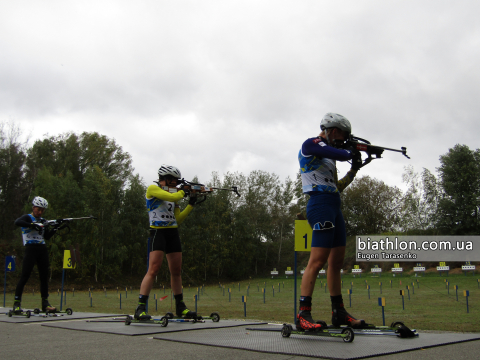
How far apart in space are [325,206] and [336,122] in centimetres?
88

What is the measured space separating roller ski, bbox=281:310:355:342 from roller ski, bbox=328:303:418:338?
0.18 metres

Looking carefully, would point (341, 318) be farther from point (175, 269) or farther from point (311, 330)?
point (175, 269)

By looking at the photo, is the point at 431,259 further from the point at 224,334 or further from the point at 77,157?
the point at 224,334

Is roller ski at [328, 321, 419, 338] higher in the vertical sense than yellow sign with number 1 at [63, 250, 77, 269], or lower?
lower

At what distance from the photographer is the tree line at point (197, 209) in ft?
128

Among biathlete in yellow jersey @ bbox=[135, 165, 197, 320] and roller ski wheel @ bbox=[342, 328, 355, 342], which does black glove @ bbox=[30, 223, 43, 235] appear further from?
roller ski wheel @ bbox=[342, 328, 355, 342]

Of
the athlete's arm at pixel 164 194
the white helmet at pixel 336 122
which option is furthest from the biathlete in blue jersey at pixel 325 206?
the athlete's arm at pixel 164 194

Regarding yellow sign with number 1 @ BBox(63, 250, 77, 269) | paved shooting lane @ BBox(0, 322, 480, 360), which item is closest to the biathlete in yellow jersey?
paved shooting lane @ BBox(0, 322, 480, 360)

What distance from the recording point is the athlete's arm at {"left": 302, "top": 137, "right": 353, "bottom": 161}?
4.24 m

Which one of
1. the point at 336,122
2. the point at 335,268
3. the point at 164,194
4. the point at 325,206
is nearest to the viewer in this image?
the point at 325,206

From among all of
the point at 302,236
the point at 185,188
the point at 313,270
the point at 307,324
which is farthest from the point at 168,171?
the point at 307,324

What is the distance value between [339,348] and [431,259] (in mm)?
43736

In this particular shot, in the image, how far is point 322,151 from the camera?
4.29 meters

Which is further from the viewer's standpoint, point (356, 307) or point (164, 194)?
point (356, 307)
